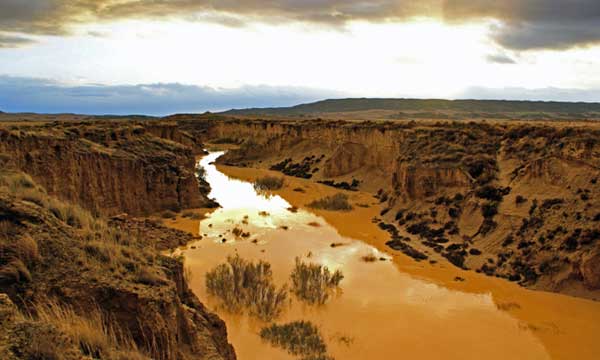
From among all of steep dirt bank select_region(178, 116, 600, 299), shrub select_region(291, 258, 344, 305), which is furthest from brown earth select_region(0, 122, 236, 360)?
steep dirt bank select_region(178, 116, 600, 299)

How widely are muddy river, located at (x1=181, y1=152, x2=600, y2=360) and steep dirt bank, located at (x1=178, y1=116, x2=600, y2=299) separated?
169 centimetres

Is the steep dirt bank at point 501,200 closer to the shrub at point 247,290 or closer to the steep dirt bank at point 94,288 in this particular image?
the shrub at point 247,290

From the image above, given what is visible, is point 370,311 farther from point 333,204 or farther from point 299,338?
point 333,204

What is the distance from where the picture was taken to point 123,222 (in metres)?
20.0

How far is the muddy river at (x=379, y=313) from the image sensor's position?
40.1ft

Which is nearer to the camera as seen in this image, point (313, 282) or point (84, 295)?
point (84, 295)

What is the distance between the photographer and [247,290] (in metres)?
14.9

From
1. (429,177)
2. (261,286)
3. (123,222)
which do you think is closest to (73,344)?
(261,286)

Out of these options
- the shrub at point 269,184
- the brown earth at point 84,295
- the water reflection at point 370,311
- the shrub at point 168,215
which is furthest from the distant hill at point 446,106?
the brown earth at point 84,295

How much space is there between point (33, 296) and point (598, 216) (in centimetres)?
1753

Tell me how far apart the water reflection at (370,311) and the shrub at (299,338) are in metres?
0.26

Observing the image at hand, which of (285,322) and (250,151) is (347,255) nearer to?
(285,322)

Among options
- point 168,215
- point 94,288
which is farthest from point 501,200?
point 94,288

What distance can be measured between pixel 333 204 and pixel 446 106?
5077 inches
